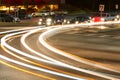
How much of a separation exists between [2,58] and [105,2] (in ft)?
334

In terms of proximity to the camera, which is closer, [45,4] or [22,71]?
[22,71]

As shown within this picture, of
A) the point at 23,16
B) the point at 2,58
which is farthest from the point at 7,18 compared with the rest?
the point at 2,58

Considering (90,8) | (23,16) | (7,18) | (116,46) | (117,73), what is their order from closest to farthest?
(117,73), (116,46), (7,18), (23,16), (90,8)

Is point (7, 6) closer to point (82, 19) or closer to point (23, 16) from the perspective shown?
point (23, 16)

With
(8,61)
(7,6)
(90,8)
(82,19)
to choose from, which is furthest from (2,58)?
(90,8)

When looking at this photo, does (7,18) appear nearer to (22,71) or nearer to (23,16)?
(23,16)

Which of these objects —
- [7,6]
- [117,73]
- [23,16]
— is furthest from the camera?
[7,6]

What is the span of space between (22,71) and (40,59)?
3037 millimetres

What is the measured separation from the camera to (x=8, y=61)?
17.6 m

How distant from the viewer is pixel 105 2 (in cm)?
11838

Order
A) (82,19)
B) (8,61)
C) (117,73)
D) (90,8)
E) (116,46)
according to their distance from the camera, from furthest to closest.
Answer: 1. (90,8)
2. (82,19)
3. (116,46)
4. (8,61)
5. (117,73)

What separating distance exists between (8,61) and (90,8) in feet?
315

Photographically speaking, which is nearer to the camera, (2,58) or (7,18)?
(2,58)

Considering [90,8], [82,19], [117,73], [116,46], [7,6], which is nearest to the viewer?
[117,73]
